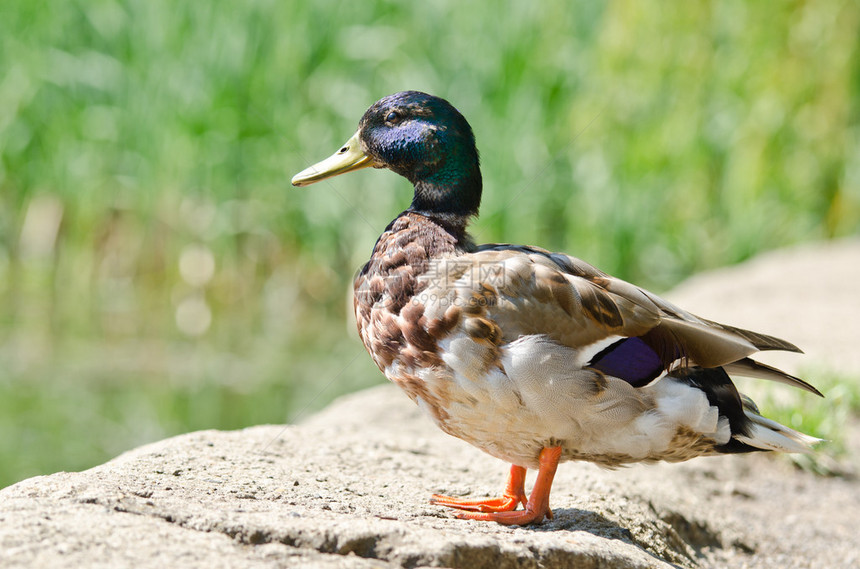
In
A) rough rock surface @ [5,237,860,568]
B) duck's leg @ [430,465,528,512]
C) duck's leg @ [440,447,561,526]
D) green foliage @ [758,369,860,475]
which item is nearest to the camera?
rough rock surface @ [5,237,860,568]

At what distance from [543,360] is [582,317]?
171mm

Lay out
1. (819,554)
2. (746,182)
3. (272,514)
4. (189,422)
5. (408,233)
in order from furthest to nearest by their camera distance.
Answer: (746,182) < (189,422) < (819,554) < (408,233) < (272,514)

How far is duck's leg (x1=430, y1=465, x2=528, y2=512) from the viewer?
8.61 ft

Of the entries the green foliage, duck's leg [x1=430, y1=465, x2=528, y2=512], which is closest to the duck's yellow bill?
duck's leg [x1=430, y1=465, x2=528, y2=512]

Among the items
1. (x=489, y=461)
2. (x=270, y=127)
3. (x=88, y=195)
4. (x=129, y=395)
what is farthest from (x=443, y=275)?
(x=88, y=195)

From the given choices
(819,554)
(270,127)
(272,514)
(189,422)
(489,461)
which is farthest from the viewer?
(270,127)

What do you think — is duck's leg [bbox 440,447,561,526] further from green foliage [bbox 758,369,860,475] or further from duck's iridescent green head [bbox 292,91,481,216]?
green foliage [bbox 758,369,860,475]

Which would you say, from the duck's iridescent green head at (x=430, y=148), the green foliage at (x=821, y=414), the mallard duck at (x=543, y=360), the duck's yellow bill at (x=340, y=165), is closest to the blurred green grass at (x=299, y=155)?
the green foliage at (x=821, y=414)

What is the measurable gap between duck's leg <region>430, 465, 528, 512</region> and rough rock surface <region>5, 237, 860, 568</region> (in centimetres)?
6

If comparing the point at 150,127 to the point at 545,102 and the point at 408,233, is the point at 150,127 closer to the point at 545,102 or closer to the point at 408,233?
the point at 545,102

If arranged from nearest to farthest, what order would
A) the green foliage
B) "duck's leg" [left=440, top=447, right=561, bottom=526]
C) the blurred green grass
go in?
"duck's leg" [left=440, top=447, right=561, bottom=526], the green foliage, the blurred green grass

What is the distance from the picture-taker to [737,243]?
7820 mm

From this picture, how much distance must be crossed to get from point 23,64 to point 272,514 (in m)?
6.30

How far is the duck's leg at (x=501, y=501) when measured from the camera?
8.61 ft
